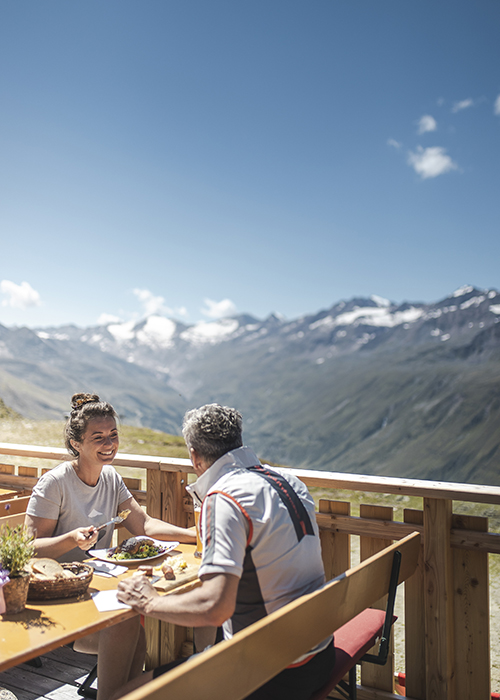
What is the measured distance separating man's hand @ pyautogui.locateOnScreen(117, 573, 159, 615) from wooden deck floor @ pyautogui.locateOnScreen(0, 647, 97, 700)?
5.20ft

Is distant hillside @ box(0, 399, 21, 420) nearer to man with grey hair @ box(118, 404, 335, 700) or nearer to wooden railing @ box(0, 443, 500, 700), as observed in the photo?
wooden railing @ box(0, 443, 500, 700)

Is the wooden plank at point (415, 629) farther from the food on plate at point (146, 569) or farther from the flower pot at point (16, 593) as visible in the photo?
the flower pot at point (16, 593)

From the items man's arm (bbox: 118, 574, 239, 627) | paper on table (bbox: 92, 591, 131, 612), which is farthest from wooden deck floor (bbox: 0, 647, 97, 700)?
man's arm (bbox: 118, 574, 239, 627)

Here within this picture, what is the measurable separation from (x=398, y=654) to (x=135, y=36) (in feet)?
85.5

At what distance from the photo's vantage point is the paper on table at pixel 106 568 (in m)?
2.40

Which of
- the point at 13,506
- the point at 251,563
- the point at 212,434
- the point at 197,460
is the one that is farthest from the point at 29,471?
the point at 251,563

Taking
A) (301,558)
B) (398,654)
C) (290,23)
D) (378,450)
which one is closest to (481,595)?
(301,558)

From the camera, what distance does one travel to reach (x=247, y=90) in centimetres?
7744

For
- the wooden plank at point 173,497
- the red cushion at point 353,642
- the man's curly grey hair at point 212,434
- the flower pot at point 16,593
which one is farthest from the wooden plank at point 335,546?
the flower pot at point 16,593

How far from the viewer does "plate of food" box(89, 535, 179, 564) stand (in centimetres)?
255

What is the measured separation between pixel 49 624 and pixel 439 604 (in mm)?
2010

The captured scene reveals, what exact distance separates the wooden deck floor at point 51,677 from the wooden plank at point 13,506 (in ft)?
3.23

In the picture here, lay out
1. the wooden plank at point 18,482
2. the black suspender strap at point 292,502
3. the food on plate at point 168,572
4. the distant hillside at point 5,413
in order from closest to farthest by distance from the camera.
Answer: the black suspender strap at point 292,502, the food on plate at point 168,572, the wooden plank at point 18,482, the distant hillside at point 5,413

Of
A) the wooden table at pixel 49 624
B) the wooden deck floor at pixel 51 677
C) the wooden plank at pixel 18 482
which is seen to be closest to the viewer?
the wooden table at pixel 49 624
